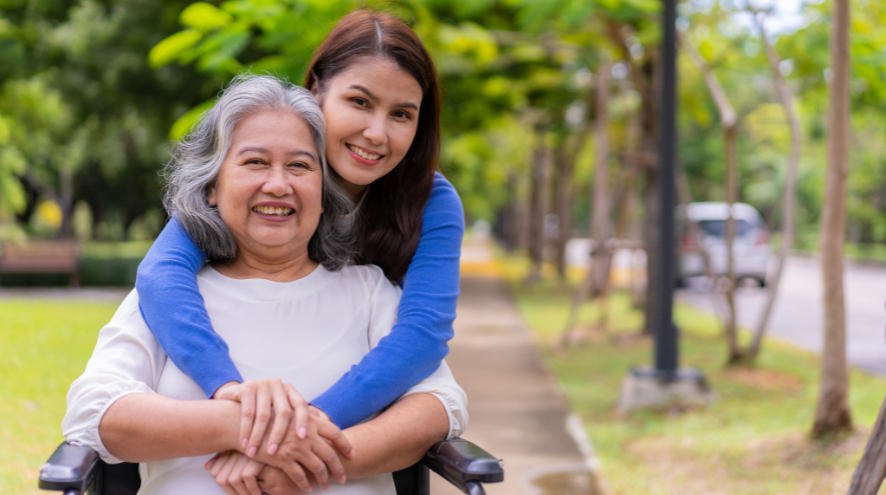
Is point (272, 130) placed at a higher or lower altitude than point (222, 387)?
higher

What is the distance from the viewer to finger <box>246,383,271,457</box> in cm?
165

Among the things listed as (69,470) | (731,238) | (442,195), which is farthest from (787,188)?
(69,470)

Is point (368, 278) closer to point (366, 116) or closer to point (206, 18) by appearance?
point (366, 116)

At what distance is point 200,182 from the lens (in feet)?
6.52

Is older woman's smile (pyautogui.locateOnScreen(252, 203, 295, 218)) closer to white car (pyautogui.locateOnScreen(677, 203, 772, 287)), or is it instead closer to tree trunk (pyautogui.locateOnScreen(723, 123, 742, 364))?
tree trunk (pyautogui.locateOnScreen(723, 123, 742, 364))

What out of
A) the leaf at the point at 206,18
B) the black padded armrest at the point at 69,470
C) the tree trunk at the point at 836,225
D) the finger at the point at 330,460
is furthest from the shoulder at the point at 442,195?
the leaf at the point at 206,18

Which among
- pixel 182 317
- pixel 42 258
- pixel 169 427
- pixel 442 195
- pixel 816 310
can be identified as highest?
pixel 442 195

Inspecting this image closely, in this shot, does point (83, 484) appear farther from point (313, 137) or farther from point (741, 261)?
point (741, 261)

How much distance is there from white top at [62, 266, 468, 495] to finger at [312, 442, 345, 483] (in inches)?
5.5

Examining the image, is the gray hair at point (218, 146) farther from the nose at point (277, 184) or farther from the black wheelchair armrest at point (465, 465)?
the black wheelchair armrest at point (465, 465)

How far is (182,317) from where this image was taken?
1.81 meters

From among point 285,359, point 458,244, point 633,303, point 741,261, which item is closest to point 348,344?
point 285,359

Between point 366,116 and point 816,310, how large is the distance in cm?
1239

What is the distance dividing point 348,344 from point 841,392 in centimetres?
321
